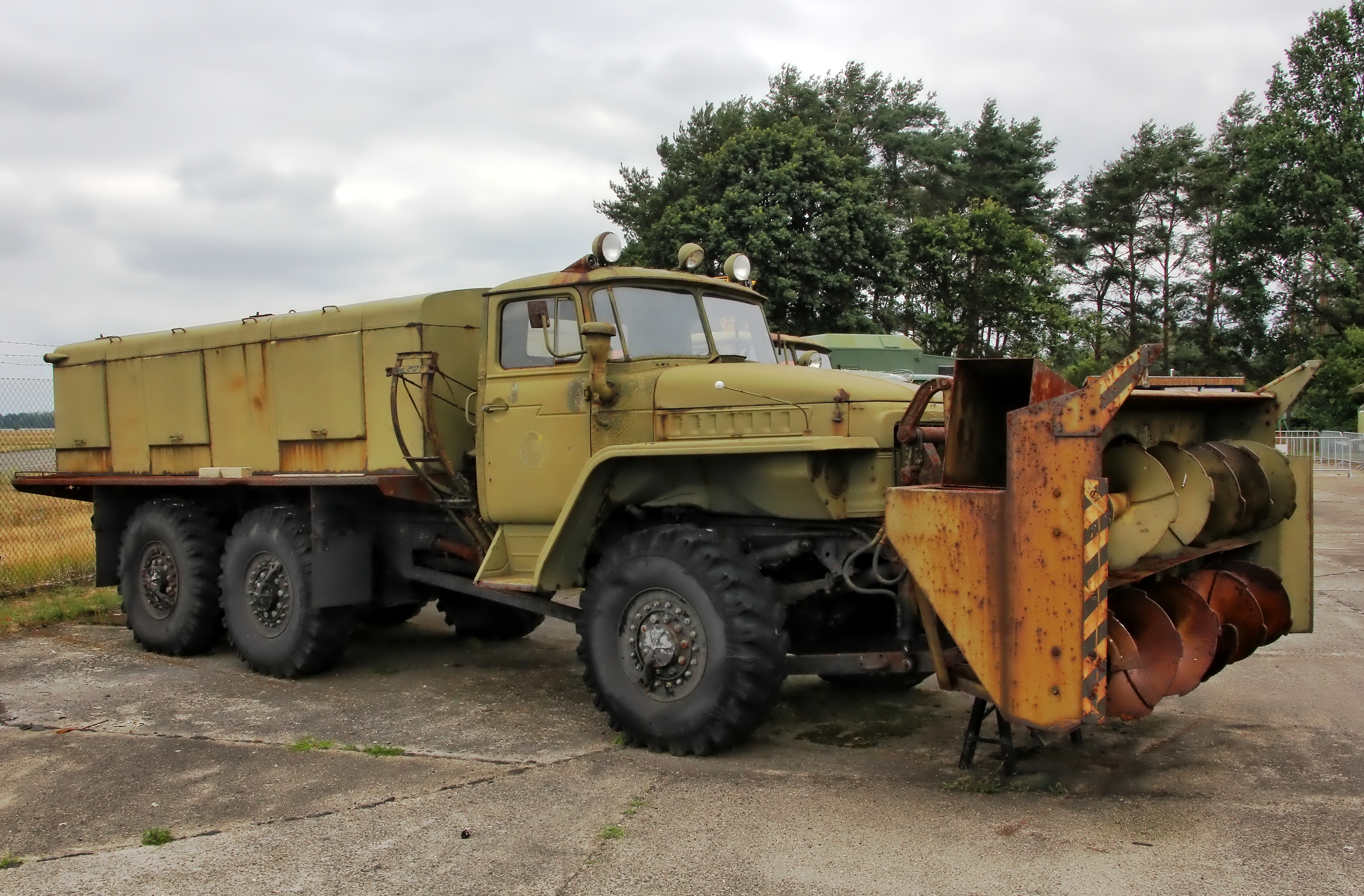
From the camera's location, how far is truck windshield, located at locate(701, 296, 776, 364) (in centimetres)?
670

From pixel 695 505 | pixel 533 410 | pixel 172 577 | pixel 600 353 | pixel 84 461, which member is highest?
pixel 600 353

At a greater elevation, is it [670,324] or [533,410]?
[670,324]

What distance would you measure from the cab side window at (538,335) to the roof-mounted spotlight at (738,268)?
4.53 ft

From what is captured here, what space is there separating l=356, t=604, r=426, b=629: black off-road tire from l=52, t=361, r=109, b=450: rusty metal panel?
2636 millimetres

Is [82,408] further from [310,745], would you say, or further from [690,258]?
[690,258]

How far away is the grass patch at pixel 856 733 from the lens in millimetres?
5891

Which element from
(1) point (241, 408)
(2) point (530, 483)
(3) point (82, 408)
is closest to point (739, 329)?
(2) point (530, 483)

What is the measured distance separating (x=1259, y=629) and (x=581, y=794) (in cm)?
339

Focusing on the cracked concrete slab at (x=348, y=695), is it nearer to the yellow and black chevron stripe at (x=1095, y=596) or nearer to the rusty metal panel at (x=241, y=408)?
the rusty metal panel at (x=241, y=408)

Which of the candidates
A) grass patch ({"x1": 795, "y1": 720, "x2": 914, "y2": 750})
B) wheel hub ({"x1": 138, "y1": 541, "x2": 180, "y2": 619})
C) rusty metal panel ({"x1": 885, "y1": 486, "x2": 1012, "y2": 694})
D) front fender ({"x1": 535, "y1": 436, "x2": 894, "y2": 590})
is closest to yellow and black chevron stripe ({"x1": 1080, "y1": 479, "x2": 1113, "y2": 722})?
rusty metal panel ({"x1": 885, "y1": 486, "x2": 1012, "y2": 694})

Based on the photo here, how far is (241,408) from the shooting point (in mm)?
8273

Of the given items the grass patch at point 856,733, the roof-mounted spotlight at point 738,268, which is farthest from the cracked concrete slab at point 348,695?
the roof-mounted spotlight at point 738,268

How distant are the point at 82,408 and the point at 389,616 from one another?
320 cm

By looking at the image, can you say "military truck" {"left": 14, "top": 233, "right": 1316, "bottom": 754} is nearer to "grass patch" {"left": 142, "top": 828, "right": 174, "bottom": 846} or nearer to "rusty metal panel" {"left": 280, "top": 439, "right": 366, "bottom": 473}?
"rusty metal panel" {"left": 280, "top": 439, "right": 366, "bottom": 473}
